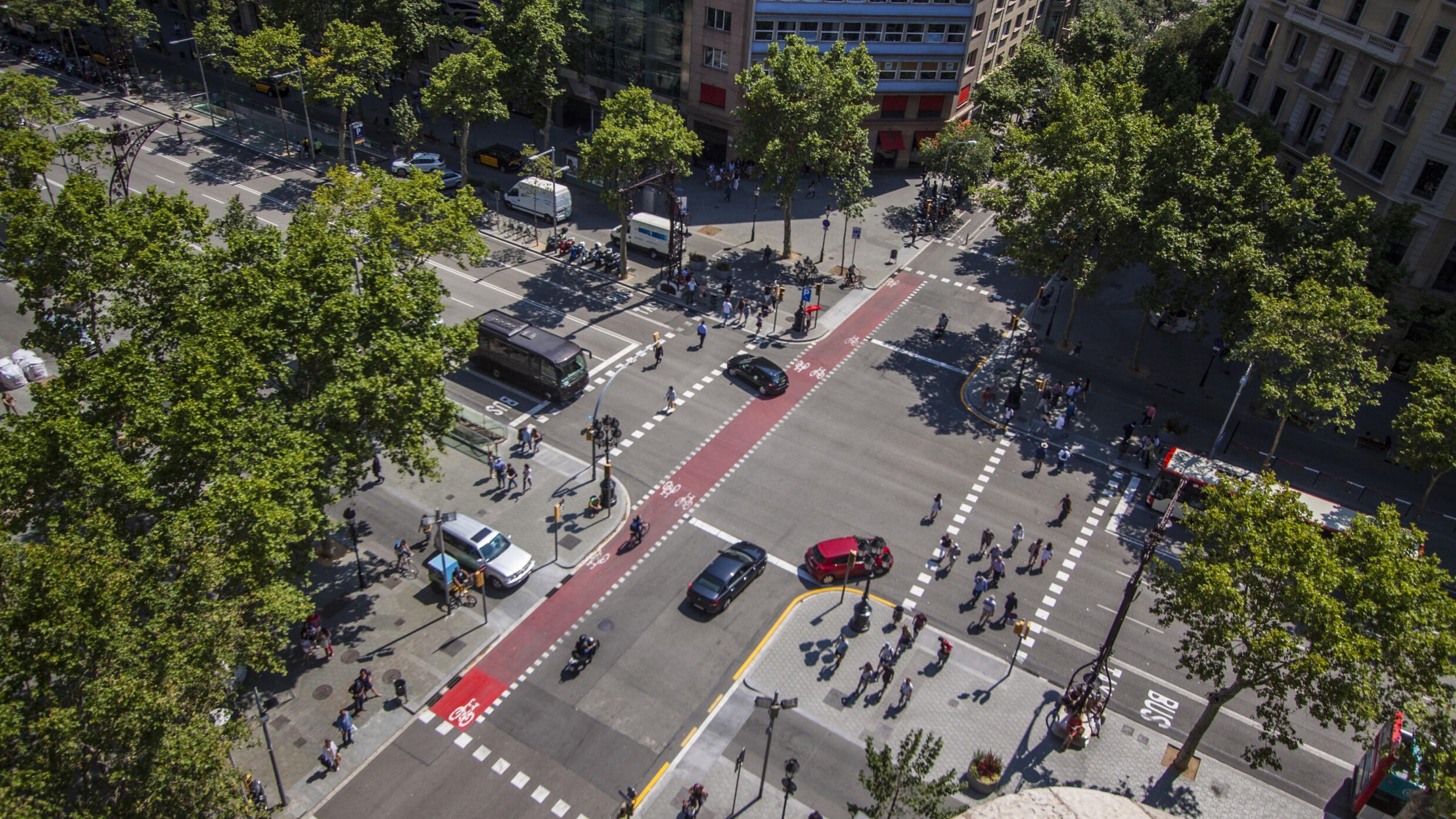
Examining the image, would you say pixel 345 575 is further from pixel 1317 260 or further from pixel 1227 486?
pixel 1317 260

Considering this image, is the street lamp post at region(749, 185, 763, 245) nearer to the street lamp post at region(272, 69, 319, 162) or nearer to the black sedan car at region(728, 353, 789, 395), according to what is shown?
the black sedan car at region(728, 353, 789, 395)

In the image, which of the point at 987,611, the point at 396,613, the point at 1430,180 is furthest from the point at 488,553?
the point at 1430,180

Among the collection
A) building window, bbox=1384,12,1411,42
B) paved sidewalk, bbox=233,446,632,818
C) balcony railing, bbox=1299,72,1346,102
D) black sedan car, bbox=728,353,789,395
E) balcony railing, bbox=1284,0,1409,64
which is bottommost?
paved sidewalk, bbox=233,446,632,818

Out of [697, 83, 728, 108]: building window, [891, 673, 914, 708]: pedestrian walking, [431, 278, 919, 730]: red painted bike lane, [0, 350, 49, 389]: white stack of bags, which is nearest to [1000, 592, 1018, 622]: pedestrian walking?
[891, 673, 914, 708]: pedestrian walking

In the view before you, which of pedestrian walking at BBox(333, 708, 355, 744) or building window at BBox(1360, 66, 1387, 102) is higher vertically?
building window at BBox(1360, 66, 1387, 102)

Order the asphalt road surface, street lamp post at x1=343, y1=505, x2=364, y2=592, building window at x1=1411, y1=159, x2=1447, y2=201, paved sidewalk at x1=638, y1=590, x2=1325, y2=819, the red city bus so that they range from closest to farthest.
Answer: paved sidewalk at x1=638, y1=590, x2=1325, y2=819 < the asphalt road surface < street lamp post at x1=343, y1=505, x2=364, y2=592 < the red city bus < building window at x1=1411, y1=159, x2=1447, y2=201

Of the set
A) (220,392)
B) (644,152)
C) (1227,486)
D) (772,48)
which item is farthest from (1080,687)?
(772,48)
